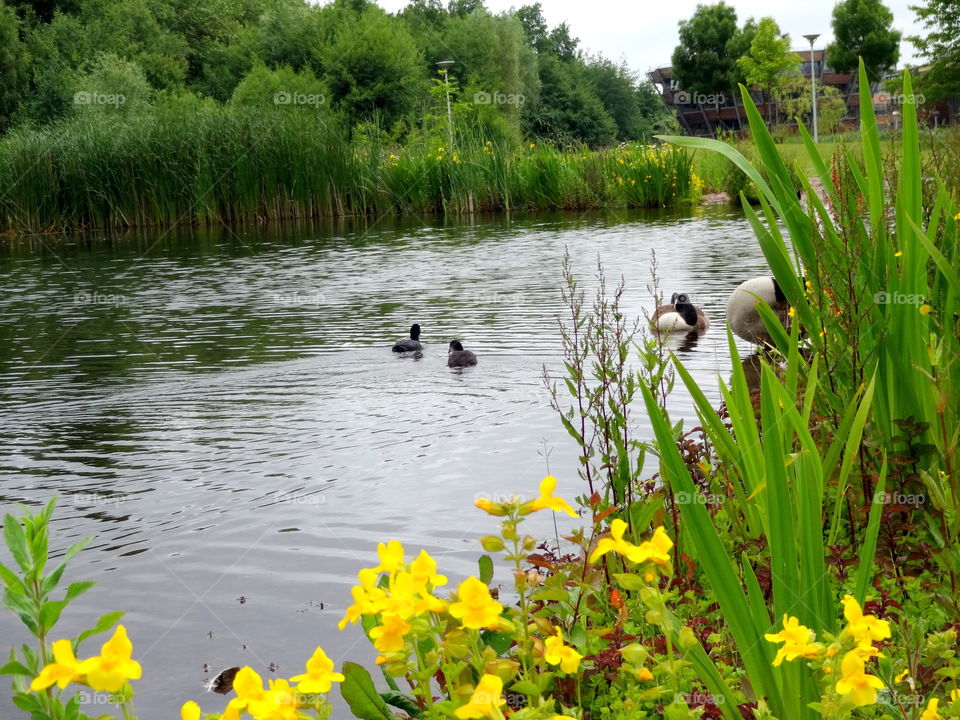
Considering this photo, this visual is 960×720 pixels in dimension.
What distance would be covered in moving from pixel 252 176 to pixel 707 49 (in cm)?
5336

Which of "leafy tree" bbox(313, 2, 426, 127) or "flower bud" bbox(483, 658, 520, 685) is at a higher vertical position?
"leafy tree" bbox(313, 2, 426, 127)

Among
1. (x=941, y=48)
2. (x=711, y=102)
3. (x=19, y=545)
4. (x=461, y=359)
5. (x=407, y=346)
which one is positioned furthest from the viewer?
(x=711, y=102)

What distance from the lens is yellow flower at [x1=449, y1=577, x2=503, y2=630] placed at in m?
1.43

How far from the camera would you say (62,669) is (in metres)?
1.21

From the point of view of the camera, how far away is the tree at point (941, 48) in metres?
37.2

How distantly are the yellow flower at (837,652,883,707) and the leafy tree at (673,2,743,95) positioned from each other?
6929cm

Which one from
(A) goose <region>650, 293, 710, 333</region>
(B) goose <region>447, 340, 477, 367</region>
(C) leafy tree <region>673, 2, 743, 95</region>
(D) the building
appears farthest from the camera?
(D) the building

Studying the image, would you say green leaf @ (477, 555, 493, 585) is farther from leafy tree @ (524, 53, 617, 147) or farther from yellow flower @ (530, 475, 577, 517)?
leafy tree @ (524, 53, 617, 147)

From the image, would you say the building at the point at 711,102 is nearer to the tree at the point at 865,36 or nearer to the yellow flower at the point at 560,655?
the tree at the point at 865,36

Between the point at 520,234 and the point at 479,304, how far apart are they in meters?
7.91

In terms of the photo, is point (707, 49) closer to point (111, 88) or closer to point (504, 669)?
point (111, 88)

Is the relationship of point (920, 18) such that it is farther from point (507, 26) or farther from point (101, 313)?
point (101, 313)

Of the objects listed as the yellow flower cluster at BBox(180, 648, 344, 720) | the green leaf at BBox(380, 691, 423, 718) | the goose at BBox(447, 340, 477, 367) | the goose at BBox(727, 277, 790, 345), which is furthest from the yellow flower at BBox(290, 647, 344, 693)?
the goose at BBox(727, 277, 790, 345)

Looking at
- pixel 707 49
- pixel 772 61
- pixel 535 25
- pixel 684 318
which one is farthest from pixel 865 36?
pixel 684 318
